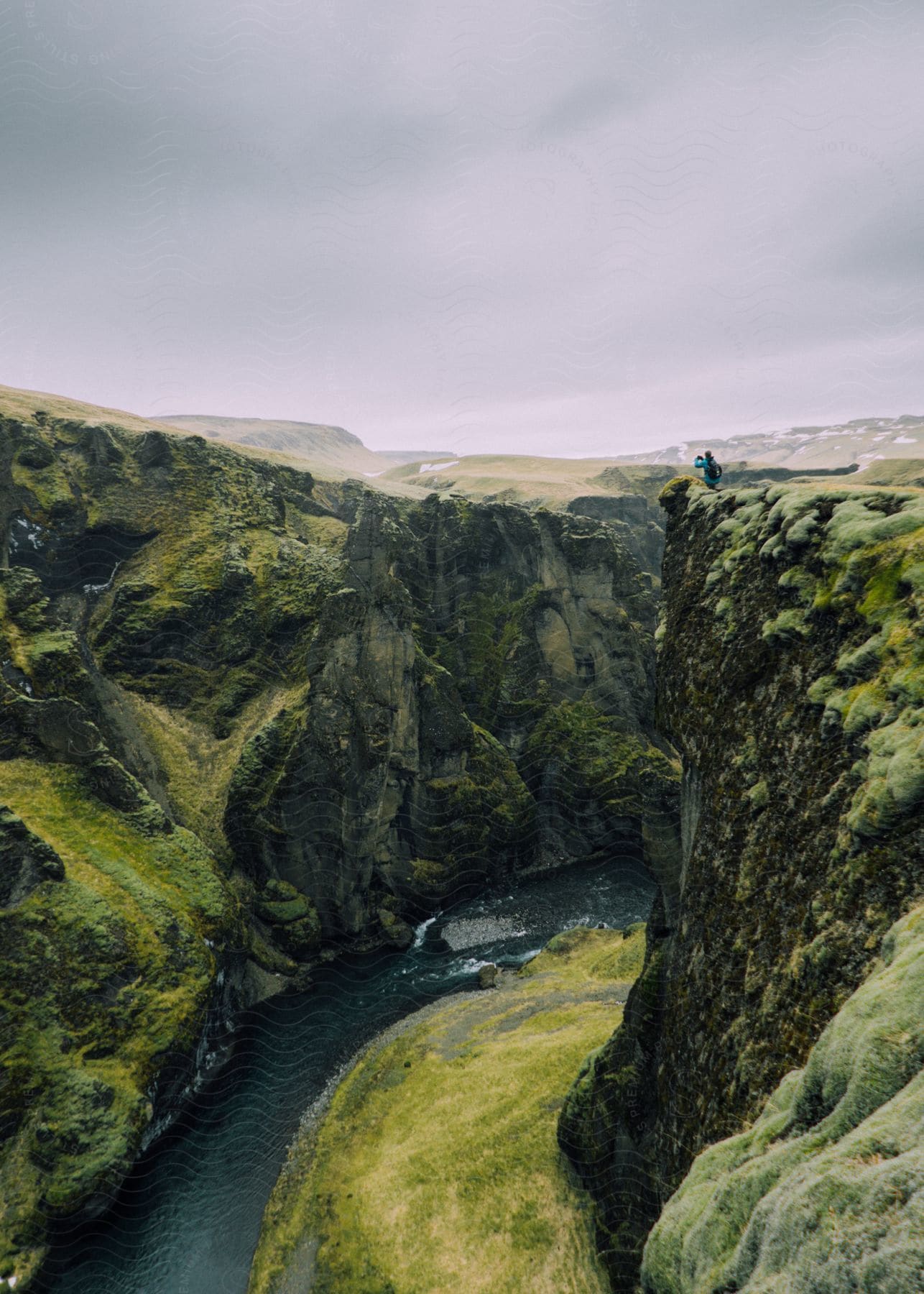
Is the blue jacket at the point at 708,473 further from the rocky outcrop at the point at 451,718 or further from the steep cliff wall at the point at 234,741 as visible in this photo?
the rocky outcrop at the point at 451,718

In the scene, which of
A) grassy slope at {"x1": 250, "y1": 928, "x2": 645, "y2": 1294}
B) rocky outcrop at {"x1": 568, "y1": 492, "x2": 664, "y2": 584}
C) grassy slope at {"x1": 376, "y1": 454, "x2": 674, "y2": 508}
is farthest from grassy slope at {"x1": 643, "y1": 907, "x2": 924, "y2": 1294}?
grassy slope at {"x1": 376, "y1": 454, "x2": 674, "y2": 508}

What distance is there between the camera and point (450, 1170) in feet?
82.0

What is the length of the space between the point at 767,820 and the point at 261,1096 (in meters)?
40.6

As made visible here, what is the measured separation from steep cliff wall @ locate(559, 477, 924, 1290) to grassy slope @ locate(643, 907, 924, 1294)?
7 centimetres

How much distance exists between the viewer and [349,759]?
5394 centimetres

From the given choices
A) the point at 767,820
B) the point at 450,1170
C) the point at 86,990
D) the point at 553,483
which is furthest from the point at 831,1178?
the point at 553,483

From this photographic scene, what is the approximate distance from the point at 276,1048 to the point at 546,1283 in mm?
28113

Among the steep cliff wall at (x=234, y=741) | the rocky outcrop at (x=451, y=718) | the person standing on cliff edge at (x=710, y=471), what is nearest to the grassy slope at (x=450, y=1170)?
the steep cliff wall at (x=234, y=741)

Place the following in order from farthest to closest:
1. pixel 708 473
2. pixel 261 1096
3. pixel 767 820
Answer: pixel 261 1096
pixel 708 473
pixel 767 820

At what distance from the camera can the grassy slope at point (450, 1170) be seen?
2072 centimetres

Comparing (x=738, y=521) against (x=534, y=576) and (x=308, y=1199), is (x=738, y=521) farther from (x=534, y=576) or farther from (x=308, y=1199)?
(x=534, y=576)

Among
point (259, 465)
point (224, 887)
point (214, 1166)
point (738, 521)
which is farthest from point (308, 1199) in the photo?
point (259, 465)

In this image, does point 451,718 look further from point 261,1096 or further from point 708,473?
point 708,473

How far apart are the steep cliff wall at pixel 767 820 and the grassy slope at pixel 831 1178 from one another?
→ 69mm
